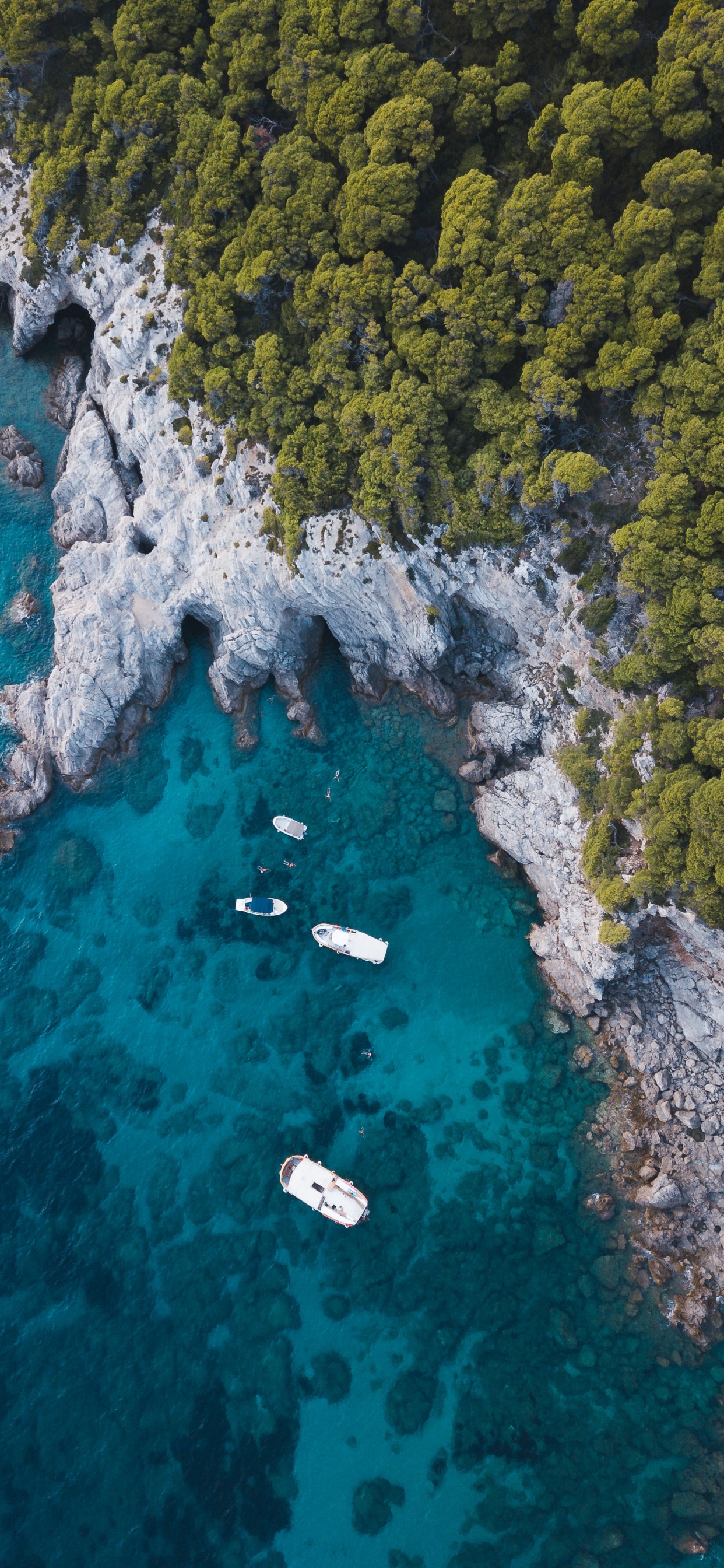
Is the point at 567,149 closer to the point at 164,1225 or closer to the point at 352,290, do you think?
the point at 352,290

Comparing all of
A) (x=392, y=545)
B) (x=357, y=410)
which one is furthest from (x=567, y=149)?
(x=392, y=545)

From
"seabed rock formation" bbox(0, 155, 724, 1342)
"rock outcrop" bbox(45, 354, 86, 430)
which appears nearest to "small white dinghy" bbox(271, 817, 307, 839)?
"seabed rock formation" bbox(0, 155, 724, 1342)

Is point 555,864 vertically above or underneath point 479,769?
underneath

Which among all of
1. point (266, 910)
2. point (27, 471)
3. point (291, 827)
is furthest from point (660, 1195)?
point (27, 471)

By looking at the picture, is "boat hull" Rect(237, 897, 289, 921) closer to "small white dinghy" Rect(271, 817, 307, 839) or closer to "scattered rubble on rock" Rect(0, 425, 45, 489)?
"small white dinghy" Rect(271, 817, 307, 839)

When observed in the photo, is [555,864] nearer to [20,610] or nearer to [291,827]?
[291,827]
